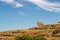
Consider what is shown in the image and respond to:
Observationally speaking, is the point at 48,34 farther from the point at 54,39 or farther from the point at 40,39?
the point at 40,39

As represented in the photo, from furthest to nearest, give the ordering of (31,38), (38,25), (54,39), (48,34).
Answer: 1. (38,25)
2. (48,34)
3. (54,39)
4. (31,38)

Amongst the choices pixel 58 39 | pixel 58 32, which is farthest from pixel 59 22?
pixel 58 39

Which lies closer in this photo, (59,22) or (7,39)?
(7,39)

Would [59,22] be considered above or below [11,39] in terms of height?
above

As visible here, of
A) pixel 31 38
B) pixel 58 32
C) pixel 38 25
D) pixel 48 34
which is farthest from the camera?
pixel 38 25

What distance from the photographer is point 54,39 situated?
6338 centimetres

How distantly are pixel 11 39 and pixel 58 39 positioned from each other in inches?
618

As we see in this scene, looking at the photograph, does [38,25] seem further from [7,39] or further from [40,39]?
[40,39]

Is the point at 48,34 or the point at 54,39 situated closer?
the point at 54,39

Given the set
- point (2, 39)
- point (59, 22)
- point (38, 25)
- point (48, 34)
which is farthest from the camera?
point (59, 22)

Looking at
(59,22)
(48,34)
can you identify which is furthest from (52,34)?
(59,22)

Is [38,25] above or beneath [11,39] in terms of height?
above

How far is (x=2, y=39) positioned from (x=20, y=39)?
15538 mm

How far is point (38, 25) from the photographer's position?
10619cm
